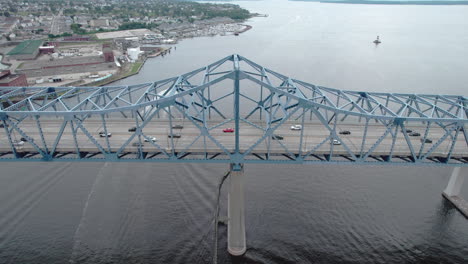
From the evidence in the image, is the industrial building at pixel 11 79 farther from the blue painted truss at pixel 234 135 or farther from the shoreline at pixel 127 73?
the blue painted truss at pixel 234 135

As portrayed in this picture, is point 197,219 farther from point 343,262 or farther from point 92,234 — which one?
point 343,262

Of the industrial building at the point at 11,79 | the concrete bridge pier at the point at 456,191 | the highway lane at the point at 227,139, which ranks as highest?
the highway lane at the point at 227,139

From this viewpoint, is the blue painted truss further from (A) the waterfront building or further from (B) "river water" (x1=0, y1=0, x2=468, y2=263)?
(A) the waterfront building

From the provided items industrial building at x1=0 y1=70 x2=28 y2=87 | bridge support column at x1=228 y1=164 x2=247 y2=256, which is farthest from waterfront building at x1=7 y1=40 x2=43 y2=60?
bridge support column at x1=228 y1=164 x2=247 y2=256

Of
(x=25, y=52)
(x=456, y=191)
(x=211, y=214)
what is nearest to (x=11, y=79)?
(x=25, y=52)

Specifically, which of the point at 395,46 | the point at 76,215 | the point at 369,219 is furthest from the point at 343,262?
the point at 395,46

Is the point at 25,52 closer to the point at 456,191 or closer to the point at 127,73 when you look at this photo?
the point at 127,73

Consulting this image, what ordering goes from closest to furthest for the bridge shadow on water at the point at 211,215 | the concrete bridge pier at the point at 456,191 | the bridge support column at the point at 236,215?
the bridge support column at the point at 236,215, the bridge shadow on water at the point at 211,215, the concrete bridge pier at the point at 456,191

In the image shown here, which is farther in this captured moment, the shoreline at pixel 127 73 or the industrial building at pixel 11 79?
the shoreline at pixel 127 73

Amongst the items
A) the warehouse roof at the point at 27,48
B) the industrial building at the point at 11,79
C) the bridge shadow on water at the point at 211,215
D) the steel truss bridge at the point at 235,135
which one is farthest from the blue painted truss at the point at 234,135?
the warehouse roof at the point at 27,48
